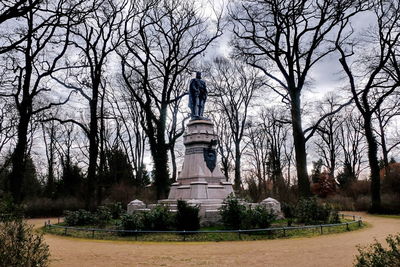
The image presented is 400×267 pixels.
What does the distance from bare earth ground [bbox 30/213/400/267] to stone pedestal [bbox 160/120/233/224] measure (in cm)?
573

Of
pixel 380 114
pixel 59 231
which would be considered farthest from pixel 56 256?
pixel 380 114

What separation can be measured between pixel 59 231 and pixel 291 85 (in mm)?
15611

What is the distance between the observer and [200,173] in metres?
17.6

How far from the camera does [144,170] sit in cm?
4250

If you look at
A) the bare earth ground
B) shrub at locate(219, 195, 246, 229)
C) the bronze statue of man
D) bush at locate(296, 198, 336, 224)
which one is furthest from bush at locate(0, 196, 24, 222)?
the bronze statue of man

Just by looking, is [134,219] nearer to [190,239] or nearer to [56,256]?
[190,239]

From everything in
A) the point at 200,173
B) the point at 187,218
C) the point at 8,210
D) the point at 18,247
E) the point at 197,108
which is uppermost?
the point at 197,108

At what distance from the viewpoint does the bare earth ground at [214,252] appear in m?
7.98

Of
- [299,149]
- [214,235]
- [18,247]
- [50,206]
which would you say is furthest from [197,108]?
[50,206]

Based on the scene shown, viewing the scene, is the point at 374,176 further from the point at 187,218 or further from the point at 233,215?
the point at 187,218

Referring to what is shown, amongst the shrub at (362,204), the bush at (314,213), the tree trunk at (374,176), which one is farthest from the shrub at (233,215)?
the shrub at (362,204)

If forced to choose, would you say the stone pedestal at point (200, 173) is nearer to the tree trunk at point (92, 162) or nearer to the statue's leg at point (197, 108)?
the statue's leg at point (197, 108)

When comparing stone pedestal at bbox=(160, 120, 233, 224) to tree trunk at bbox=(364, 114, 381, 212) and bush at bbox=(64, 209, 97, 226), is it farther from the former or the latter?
tree trunk at bbox=(364, 114, 381, 212)

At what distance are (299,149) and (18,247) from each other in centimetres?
1701
